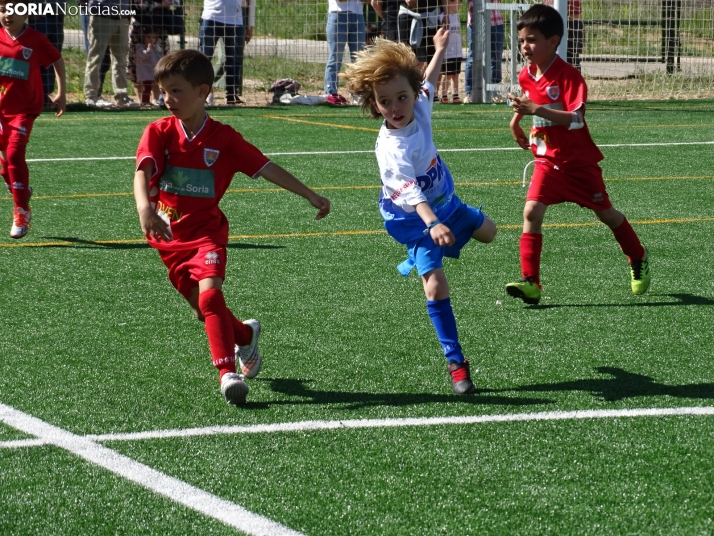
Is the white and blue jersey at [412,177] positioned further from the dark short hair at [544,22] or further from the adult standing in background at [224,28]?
the adult standing in background at [224,28]

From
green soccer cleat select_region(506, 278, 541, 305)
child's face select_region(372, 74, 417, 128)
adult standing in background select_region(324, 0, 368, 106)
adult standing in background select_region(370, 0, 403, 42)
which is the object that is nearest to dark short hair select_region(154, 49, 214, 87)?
child's face select_region(372, 74, 417, 128)

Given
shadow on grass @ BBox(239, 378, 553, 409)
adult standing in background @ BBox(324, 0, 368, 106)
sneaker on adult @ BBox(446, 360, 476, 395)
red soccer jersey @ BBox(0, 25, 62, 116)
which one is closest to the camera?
shadow on grass @ BBox(239, 378, 553, 409)

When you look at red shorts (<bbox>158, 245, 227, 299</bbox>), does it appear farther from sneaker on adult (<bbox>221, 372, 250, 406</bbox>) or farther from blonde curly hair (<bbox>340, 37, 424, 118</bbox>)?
blonde curly hair (<bbox>340, 37, 424, 118</bbox>)

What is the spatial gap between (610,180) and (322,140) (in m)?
3.88

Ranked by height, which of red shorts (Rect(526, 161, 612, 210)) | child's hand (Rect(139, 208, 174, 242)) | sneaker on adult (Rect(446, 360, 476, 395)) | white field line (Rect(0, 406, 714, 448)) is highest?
red shorts (Rect(526, 161, 612, 210))

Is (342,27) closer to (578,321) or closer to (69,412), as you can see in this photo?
(578,321)

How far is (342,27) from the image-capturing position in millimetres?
16859

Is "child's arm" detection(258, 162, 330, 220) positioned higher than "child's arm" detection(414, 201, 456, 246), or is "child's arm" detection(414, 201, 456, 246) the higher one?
"child's arm" detection(258, 162, 330, 220)

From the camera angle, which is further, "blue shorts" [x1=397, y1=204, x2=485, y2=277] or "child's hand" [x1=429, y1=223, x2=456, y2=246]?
"blue shorts" [x1=397, y1=204, x2=485, y2=277]

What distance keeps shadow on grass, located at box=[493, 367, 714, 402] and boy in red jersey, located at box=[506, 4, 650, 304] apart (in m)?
1.43

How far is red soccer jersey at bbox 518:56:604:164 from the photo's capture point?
5.97 meters

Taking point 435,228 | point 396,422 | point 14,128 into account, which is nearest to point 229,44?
point 14,128

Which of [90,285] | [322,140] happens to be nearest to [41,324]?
[90,285]

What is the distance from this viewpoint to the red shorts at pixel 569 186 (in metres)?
5.99
